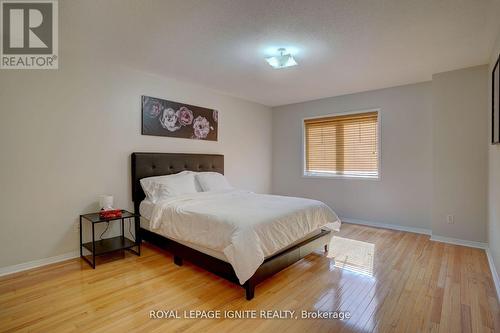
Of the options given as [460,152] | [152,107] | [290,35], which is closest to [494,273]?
[460,152]

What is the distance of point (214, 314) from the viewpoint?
1880 millimetres

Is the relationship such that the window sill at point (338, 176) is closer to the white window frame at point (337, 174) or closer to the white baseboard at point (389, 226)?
the white window frame at point (337, 174)

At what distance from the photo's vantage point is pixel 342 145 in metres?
4.76

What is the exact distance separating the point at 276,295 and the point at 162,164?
2.41m

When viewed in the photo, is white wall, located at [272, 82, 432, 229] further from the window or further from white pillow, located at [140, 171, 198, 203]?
white pillow, located at [140, 171, 198, 203]

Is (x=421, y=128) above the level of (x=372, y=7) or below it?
below

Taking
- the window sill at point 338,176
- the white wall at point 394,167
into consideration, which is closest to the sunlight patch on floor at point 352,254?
the white wall at point 394,167

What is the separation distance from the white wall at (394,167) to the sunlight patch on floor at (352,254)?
115 centimetres

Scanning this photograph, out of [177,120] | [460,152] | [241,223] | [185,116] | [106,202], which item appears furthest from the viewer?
[185,116]

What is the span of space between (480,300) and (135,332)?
108 inches

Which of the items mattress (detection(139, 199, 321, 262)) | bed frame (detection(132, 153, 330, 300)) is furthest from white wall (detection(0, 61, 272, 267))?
mattress (detection(139, 199, 321, 262))

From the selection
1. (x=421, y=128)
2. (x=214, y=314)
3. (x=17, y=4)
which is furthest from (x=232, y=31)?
(x=421, y=128)

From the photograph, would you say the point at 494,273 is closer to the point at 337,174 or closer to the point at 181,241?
the point at 337,174

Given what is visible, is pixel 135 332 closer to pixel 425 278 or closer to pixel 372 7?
pixel 425 278
